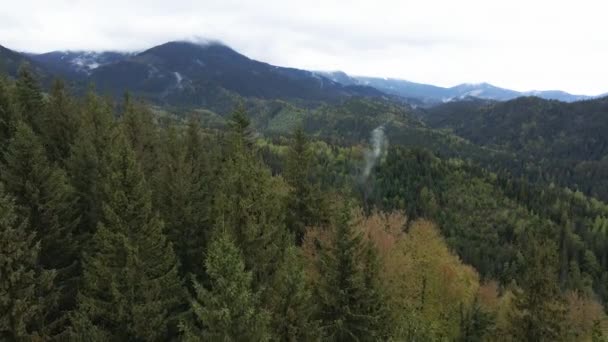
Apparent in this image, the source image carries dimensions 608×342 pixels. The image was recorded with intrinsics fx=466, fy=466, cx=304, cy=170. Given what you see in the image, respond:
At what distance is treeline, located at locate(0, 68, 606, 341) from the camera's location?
21969mm

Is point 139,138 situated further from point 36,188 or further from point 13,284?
point 13,284

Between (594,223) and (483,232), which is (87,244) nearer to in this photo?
(483,232)

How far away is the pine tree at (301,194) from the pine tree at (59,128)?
21.6 m

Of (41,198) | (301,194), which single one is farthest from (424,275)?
(41,198)

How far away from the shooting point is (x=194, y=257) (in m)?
34.6

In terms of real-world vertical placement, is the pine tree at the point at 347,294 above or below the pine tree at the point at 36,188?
below

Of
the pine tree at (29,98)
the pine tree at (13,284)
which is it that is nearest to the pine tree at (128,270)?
the pine tree at (13,284)

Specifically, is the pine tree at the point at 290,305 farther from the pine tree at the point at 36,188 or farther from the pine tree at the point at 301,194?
the pine tree at the point at 301,194

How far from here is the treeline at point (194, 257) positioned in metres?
22.0

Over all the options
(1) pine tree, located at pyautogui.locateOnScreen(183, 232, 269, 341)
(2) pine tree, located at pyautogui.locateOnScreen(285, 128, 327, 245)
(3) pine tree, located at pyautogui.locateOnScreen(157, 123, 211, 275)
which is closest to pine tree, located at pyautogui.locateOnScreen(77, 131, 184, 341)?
(1) pine tree, located at pyautogui.locateOnScreen(183, 232, 269, 341)

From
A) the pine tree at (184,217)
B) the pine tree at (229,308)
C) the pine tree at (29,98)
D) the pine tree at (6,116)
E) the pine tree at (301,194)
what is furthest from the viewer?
the pine tree at (29,98)

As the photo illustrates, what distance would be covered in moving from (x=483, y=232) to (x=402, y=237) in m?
127

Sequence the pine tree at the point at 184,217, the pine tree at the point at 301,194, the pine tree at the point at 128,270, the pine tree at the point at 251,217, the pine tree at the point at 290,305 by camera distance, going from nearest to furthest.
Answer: the pine tree at the point at 128,270 < the pine tree at the point at 290,305 < the pine tree at the point at 251,217 < the pine tree at the point at 184,217 < the pine tree at the point at 301,194

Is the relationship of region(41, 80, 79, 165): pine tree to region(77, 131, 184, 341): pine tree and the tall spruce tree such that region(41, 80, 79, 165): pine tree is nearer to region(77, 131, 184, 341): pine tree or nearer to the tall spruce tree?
the tall spruce tree
